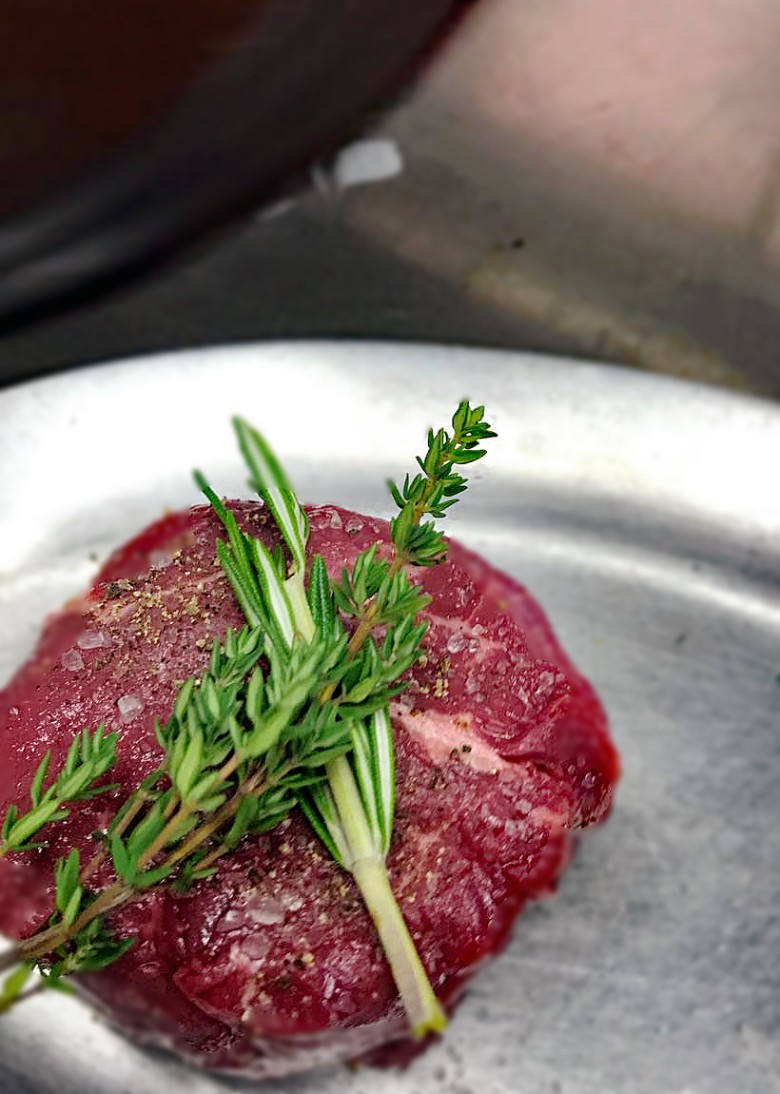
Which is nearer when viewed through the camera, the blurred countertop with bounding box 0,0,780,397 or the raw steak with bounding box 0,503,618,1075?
the raw steak with bounding box 0,503,618,1075

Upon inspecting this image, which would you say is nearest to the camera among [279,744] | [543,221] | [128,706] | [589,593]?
[279,744]

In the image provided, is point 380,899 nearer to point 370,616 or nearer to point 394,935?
point 394,935

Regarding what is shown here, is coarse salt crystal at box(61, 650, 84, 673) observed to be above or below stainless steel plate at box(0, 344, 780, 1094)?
above

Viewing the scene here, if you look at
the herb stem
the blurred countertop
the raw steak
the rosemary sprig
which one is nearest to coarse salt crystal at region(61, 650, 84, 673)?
the raw steak

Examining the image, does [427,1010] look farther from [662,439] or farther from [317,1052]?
[662,439]

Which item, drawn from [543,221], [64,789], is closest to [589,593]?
[64,789]

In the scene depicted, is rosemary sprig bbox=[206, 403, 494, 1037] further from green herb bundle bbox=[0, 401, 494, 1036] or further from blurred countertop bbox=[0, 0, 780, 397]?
blurred countertop bbox=[0, 0, 780, 397]
